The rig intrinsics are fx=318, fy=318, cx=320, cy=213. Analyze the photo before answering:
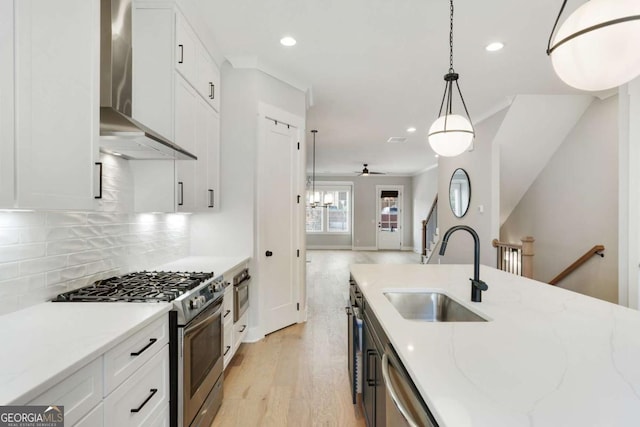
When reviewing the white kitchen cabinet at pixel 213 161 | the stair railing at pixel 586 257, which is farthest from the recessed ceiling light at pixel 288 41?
the stair railing at pixel 586 257

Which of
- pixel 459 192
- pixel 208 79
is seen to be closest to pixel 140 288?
pixel 208 79

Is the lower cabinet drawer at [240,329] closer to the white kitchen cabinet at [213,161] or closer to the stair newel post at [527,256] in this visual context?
the white kitchen cabinet at [213,161]

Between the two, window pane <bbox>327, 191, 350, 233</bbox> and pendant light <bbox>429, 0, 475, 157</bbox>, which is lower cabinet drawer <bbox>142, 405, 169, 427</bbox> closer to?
pendant light <bbox>429, 0, 475, 157</bbox>

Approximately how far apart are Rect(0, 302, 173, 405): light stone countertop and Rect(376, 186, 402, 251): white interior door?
34.5 ft

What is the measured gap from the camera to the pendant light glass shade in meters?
2.15

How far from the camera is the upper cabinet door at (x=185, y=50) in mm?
2195

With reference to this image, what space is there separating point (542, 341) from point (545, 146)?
4.79m

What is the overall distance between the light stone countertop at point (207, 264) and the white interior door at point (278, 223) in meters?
0.39

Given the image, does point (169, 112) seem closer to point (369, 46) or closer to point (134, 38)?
point (134, 38)

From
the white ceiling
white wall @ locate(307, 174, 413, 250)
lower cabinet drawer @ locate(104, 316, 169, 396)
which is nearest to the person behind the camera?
lower cabinet drawer @ locate(104, 316, 169, 396)

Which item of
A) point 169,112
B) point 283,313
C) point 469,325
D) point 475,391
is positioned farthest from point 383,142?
point 475,391

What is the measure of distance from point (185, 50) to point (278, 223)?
1818mm

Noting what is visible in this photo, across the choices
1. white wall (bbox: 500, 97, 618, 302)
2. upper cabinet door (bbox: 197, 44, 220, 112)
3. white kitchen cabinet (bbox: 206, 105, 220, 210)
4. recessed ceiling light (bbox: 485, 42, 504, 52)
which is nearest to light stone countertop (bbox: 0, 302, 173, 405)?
white kitchen cabinet (bbox: 206, 105, 220, 210)

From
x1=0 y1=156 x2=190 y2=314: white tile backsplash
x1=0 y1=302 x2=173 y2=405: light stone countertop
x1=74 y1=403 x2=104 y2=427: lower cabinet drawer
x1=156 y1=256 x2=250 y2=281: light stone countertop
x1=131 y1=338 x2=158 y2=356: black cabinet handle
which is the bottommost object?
x1=74 y1=403 x2=104 y2=427: lower cabinet drawer
